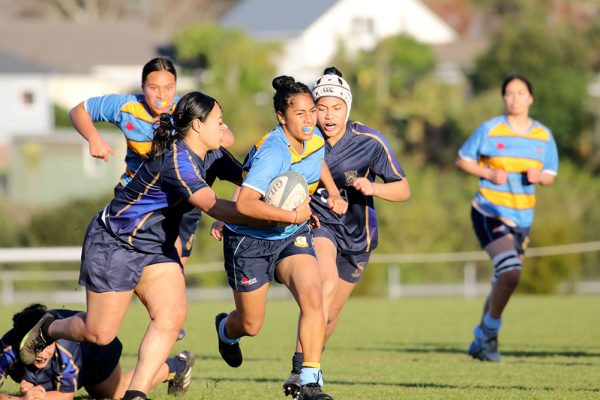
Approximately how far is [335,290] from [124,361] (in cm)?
325

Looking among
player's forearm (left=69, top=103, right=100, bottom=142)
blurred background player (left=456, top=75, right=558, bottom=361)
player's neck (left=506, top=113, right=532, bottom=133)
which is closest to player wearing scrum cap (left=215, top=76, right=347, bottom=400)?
player's forearm (left=69, top=103, right=100, bottom=142)

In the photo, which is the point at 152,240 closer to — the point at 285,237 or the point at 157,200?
the point at 157,200

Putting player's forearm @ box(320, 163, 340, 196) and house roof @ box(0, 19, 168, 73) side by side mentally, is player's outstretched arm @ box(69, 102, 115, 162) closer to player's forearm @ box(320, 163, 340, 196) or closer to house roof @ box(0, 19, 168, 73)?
player's forearm @ box(320, 163, 340, 196)

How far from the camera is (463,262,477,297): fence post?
2536cm

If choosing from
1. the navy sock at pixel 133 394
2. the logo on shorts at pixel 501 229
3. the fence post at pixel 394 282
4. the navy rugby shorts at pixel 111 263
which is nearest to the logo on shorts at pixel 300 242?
the navy rugby shorts at pixel 111 263

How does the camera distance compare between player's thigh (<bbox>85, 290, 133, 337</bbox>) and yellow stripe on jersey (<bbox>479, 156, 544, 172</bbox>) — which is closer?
player's thigh (<bbox>85, 290, 133, 337</bbox>)

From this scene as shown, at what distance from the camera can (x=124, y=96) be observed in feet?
28.8

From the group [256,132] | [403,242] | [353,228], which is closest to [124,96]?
[353,228]

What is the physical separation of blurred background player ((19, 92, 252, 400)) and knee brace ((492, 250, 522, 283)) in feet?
13.5

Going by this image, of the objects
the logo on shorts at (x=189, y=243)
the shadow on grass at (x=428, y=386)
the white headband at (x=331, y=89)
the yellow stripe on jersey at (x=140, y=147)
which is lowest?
the shadow on grass at (x=428, y=386)

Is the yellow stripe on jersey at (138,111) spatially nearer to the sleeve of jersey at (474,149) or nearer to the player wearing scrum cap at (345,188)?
the player wearing scrum cap at (345,188)

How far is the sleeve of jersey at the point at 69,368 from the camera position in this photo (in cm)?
725

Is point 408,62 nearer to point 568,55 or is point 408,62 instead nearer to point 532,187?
point 568,55

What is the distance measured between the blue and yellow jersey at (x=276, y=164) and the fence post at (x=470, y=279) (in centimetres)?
1815
